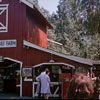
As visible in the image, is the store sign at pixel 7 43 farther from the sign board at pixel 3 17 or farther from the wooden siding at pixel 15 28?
the sign board at pixel 3 17

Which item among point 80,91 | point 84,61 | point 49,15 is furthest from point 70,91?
point 49,15

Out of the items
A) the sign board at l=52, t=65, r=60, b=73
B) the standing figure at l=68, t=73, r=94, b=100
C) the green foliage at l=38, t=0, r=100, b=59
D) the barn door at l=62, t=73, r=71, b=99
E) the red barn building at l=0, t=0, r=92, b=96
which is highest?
the green foliage at l=38, t=0, r=100, b=59

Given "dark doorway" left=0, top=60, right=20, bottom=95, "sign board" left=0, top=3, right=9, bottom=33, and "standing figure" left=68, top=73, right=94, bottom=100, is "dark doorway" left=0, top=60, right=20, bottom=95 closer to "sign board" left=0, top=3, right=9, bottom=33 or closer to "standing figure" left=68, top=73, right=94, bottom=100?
"sign board" left=0, top=3, right=9, bottom=33

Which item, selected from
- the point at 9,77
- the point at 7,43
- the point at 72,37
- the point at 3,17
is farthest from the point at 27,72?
the point at 72,37

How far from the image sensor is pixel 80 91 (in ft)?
10.1

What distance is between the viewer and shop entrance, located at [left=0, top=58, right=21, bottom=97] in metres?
14.5

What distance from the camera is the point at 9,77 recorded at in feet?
48.8

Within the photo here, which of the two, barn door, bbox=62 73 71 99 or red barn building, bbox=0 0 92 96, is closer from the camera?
barn door, bbox=62 73 71 99

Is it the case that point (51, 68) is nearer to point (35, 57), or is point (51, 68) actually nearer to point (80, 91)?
point (35, 57)

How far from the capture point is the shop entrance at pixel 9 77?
14531mm

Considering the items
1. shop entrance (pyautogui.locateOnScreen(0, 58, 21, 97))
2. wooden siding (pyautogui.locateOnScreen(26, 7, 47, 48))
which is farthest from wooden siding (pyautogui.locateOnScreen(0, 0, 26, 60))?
shop entrance (pyautogui.locateOnScreen(0, 58, 21, 97))

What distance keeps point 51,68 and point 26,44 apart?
300cm

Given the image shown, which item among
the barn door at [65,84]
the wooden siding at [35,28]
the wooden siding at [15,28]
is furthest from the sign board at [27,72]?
the barn door at [65,84]

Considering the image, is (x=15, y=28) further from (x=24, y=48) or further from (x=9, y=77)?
(x=9, y=77)
